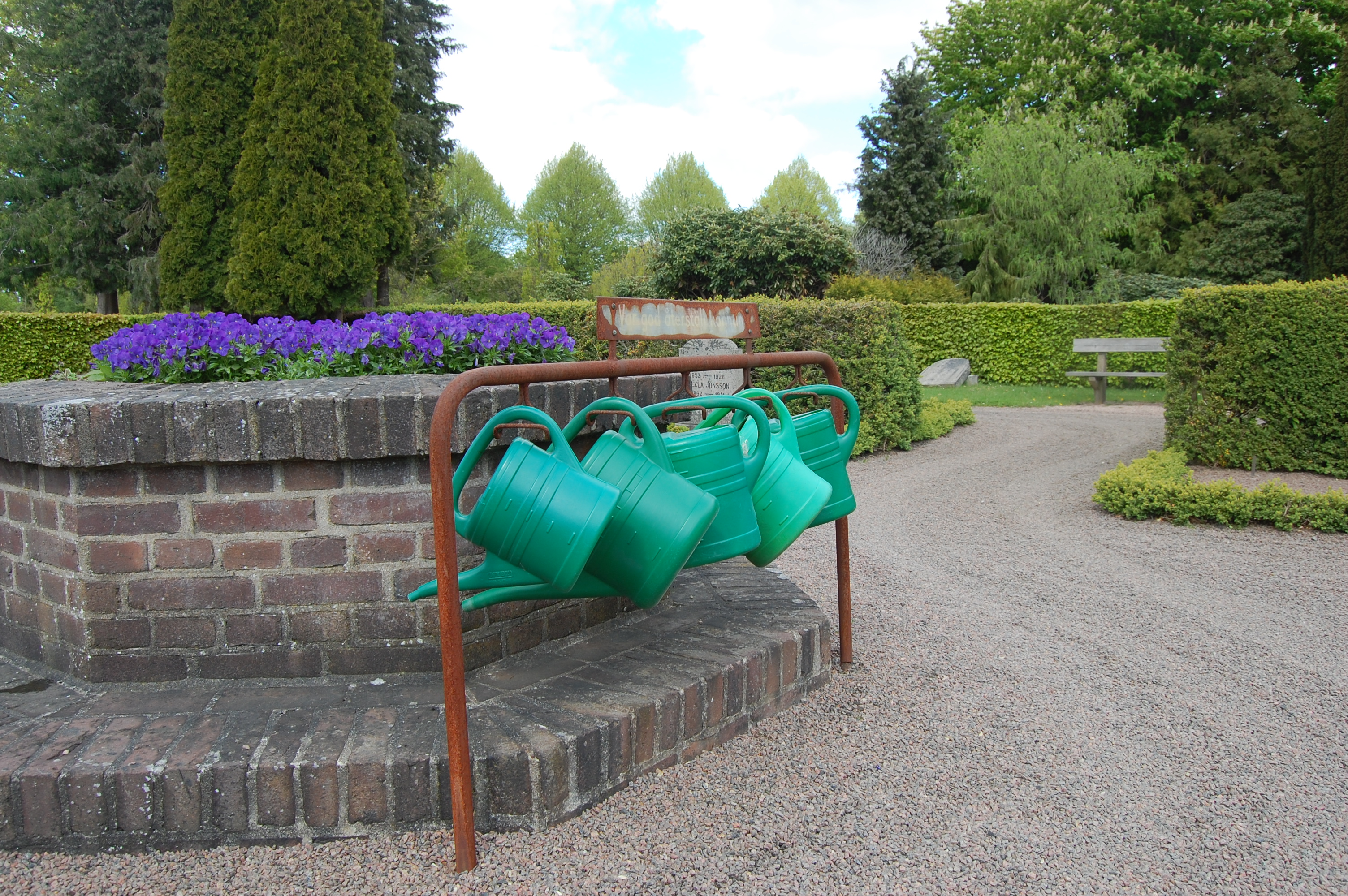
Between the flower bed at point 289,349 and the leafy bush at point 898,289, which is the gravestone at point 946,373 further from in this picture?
the flower bed at point 289,349

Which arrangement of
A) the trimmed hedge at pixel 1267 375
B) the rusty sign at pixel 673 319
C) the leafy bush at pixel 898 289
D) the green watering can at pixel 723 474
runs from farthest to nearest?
the leafy bush at pixel 898 289
the trimmed hedge at pixel 1267 375
the rusty sign at pixel 673 319
the green watering can at pixel 723 474

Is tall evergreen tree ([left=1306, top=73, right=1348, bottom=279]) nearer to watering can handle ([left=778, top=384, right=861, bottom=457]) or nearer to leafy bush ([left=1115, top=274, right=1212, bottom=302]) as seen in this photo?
leafy bush ([left=1115, top=274, right=1212, bottom=302])

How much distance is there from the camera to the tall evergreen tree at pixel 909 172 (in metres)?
26.1

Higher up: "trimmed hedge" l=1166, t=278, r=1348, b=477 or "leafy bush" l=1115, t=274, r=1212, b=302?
"leafy bush" l=1115, t=274, r=1212, b=302

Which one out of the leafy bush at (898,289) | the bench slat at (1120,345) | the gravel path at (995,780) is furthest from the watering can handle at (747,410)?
the leafy bush at (898,289)

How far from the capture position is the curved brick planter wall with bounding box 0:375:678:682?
203cm

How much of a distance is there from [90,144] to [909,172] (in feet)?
73.5

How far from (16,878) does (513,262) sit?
42084mm

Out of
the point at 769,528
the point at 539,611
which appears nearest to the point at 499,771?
the point at 539,611

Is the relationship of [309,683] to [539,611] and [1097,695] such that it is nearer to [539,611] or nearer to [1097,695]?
[539,611]

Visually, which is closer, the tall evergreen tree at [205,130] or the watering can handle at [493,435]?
the watering can handle at [493,435]

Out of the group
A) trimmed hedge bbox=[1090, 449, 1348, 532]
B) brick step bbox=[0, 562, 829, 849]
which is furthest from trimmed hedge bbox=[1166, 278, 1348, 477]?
brick step bbox=[0, 562, 829, 849]

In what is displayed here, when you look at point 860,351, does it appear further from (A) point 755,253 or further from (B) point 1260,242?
(B) point 1260,242

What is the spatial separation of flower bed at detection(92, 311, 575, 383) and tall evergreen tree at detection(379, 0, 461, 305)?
18.3m
